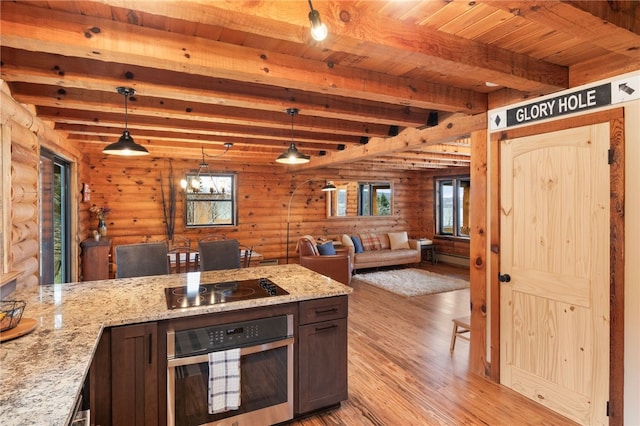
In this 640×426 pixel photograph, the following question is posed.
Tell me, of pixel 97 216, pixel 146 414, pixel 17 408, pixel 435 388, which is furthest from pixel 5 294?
pixel 97 216

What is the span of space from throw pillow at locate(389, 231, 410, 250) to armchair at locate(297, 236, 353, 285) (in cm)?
247

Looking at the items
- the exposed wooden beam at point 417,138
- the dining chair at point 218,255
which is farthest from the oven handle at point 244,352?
the exposed wooden beam at point 417,138

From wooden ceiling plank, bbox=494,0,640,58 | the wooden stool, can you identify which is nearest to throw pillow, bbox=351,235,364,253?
the wooden stool

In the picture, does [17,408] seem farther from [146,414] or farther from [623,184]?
[623,184]

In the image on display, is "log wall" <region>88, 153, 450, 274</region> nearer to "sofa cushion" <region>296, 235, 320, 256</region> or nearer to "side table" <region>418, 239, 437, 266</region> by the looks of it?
"side table" <region>418, 239, 437, 266</region>

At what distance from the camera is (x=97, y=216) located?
5.72m

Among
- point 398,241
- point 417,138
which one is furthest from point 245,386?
point 398,241

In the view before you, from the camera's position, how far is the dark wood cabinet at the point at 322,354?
7.74 feet

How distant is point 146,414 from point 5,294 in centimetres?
129

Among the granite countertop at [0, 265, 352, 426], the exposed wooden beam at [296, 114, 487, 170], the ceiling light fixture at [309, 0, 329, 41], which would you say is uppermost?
the exposed wooden beam at [296, 114, 487, 170]

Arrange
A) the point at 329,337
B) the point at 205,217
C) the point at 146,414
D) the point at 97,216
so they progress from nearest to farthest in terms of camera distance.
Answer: the point at 146,414, the point at 329,337, the point at 97,216, the point at 205,217

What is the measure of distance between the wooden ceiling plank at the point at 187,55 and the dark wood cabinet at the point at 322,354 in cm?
150

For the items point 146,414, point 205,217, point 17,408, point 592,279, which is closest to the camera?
point 17,408

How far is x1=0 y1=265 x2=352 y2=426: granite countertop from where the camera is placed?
1.13 meters
